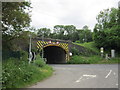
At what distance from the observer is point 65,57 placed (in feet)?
110

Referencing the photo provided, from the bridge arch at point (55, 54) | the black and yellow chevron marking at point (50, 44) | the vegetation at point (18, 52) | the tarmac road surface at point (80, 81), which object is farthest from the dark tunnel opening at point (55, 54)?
the tarmac road surface at point (80, 81)

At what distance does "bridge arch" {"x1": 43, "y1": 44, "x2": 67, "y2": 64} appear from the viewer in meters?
34.3

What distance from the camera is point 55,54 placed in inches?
1457

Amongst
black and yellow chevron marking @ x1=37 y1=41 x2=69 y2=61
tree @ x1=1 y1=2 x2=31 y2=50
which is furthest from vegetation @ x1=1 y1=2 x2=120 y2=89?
black and yellow chevron marking @ x1=37 y1=41 x2=69 y2=61

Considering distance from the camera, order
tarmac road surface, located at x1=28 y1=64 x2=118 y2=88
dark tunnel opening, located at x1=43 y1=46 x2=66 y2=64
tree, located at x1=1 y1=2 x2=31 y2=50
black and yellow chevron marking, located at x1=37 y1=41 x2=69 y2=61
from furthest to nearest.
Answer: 1. dark tunnel opening, located at x1=43 y1=46 x2=66 y2=64
2. black and yellow chevron marking, located at x1=37 y1=41 x2=69 y2=61
3. tree, located at x1=1 y1=2 x2=31 y2=50
4. tarmac road surface, located at x1=28 y1=64 x2=118 y2=88

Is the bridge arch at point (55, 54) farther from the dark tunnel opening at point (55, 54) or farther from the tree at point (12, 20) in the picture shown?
the tree at point (12, 20)

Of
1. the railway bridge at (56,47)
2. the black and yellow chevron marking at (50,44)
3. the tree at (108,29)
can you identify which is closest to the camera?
the black and yellow chevron marking at (50,44)

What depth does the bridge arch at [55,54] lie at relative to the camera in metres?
34.3

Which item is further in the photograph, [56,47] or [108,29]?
[56,47]

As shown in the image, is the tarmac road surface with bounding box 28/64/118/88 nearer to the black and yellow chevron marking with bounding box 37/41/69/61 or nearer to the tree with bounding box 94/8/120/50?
the black and yellow chevron marking with bounding box 37/41/69/61

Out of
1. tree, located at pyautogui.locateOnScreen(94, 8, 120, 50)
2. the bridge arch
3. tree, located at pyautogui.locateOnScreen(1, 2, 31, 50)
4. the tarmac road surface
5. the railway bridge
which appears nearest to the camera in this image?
the tarmac road surface

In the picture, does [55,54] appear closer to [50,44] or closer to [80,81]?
[50,44]

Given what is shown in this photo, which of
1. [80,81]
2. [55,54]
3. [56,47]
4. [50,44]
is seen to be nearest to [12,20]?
[80,81]

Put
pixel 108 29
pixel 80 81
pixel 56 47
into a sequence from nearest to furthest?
pixel 80 81 < pixel 108 29 < pixel 56 47
